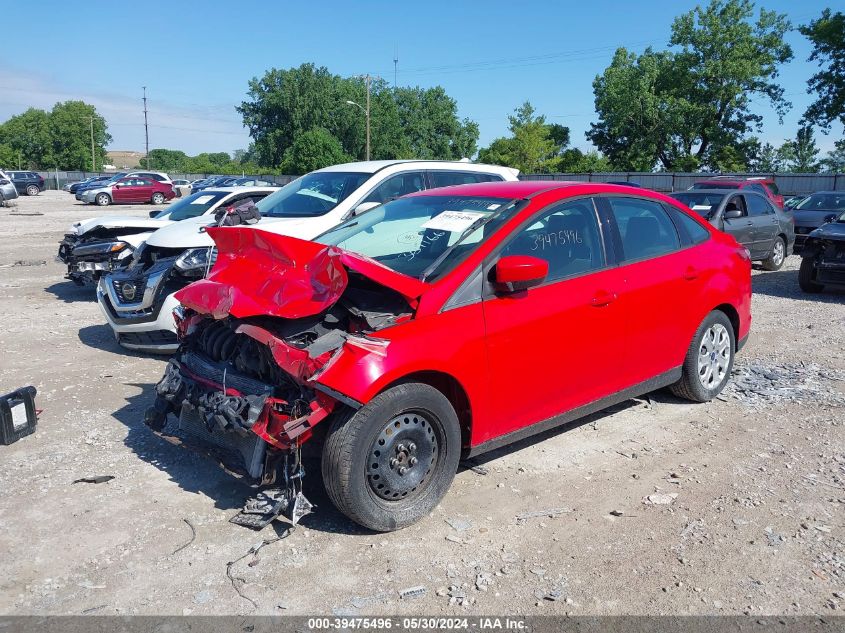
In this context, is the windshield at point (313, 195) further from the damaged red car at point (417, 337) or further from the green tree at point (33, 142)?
the green tree at point (33, 142)

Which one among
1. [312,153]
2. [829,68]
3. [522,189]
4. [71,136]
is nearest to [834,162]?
[829,68]

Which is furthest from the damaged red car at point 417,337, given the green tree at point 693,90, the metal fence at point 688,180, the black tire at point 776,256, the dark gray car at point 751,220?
the green tree at point 693,90

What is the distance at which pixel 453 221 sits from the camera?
15.2ft

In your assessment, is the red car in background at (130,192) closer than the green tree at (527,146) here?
Yes

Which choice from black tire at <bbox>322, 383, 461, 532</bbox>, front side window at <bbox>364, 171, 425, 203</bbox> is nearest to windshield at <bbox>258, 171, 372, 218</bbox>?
front side window at <bbox>364, 171, 425, 203</bbox>

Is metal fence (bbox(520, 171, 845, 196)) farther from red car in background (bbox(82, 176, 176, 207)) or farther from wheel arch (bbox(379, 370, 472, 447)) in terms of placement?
wheel arch (bbox(379, 370, 472, 447))

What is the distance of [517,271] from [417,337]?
0.73 metres

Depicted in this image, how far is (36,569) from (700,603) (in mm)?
3175

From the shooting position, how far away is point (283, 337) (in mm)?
3838

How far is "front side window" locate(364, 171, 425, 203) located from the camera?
855cm

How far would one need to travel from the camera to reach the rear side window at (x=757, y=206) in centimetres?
1394

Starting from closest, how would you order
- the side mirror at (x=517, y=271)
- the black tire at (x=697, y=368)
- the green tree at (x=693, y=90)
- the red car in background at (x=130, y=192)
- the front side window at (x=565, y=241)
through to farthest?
the side mirror at (x=517, y=271) → the front side window at (x=565, y=241) → the black tire at (x=697, y=368) → the red car in background at (x=130, y=192) → the green tree at (x=693, y=90)

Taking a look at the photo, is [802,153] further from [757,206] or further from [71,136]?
[71,136]

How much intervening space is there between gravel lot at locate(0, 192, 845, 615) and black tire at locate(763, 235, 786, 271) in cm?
893
